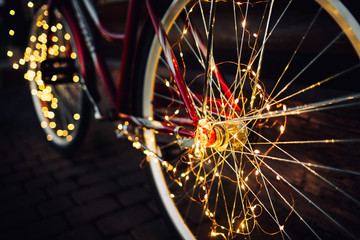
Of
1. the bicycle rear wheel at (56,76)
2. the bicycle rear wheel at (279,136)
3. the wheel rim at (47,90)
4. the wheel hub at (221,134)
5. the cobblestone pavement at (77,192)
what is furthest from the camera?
the wheel rim at (47,90)

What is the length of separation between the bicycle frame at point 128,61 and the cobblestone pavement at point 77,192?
714mm

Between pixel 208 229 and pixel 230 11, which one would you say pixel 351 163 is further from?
pixel 230 11

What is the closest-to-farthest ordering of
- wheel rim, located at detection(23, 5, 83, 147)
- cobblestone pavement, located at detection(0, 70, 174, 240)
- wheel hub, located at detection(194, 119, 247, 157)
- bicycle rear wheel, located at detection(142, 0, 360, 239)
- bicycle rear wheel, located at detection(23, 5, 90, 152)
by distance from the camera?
wheel hub, located at detection(194, 119, 247, 157) < bicycle rear wheel, located at detection(142, 0, 360, 239) < cobblestone pavement, located at detection(0, 70, 174, 240) < bicycle rear wheel, located at detection(23, 5, 90, 152) < wheel rim, located at detection(23, 5, 83, 147)

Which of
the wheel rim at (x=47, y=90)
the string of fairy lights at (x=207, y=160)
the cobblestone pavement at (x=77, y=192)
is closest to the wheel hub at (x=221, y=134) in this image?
the string of fairy lights at (x=207, y=160)

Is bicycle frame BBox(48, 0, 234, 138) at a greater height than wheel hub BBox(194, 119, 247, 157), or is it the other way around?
bicycle frame BBox(48, 0, 234, 138)

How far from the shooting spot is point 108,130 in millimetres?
3547

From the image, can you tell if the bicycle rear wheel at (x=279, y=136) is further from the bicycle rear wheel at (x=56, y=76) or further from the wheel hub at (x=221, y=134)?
the bicycle rear wheel at (x=56, y=76)

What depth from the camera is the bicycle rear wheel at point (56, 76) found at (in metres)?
2.41

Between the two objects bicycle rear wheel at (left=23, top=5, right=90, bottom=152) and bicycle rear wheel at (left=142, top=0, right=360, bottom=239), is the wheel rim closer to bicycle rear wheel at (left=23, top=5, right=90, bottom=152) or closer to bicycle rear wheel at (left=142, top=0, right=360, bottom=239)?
bicycle rear wheel at (left=23, top=5, right=90, bottom=152)

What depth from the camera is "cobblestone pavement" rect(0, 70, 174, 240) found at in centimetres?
189

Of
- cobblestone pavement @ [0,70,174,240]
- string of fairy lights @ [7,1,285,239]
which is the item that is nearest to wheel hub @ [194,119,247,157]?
string of fairy lights @ [7,1,285,239]

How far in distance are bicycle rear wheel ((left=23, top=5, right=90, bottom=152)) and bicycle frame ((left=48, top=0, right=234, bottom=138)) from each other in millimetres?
199

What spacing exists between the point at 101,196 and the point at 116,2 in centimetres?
239

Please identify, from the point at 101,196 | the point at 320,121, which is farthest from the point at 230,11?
the point at 101,196
